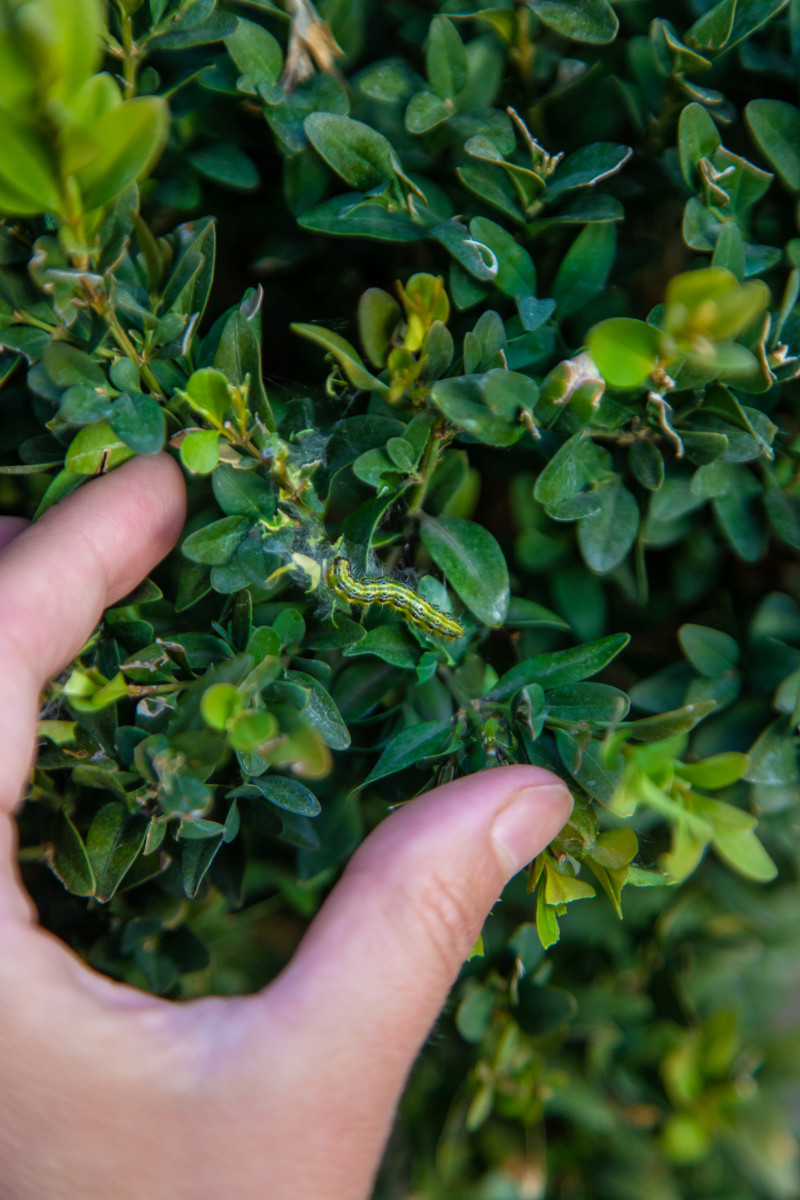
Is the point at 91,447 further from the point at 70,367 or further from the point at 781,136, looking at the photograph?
the point at 781,136

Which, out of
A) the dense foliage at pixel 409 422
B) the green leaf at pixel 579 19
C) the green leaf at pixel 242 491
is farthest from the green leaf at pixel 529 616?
the green leaf at pixel 579 19

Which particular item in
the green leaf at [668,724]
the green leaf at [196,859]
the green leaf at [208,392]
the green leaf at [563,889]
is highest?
the green leaf at [208,392]

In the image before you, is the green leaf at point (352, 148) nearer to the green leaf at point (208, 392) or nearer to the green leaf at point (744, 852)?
the green leaf at point (208, 392)

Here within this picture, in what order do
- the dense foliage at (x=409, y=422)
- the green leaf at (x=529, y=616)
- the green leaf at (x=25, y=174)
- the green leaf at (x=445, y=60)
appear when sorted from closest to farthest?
the green leaf at (x=25, y=174) < the dense foliage at (x=409, y=422) < the green leaf at (x=445, y=60) < the green leaf at (x=529, y=616)

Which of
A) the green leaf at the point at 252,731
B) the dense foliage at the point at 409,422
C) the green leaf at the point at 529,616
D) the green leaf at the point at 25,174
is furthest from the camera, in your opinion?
the green leaf at the point at 529,616

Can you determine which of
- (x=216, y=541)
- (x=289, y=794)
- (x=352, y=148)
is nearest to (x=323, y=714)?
(x=289, y=794)

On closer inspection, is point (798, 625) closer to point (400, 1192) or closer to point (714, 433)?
point (714, 433)

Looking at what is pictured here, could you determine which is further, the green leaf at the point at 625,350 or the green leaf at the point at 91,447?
the green leaf at the point at 91,447
